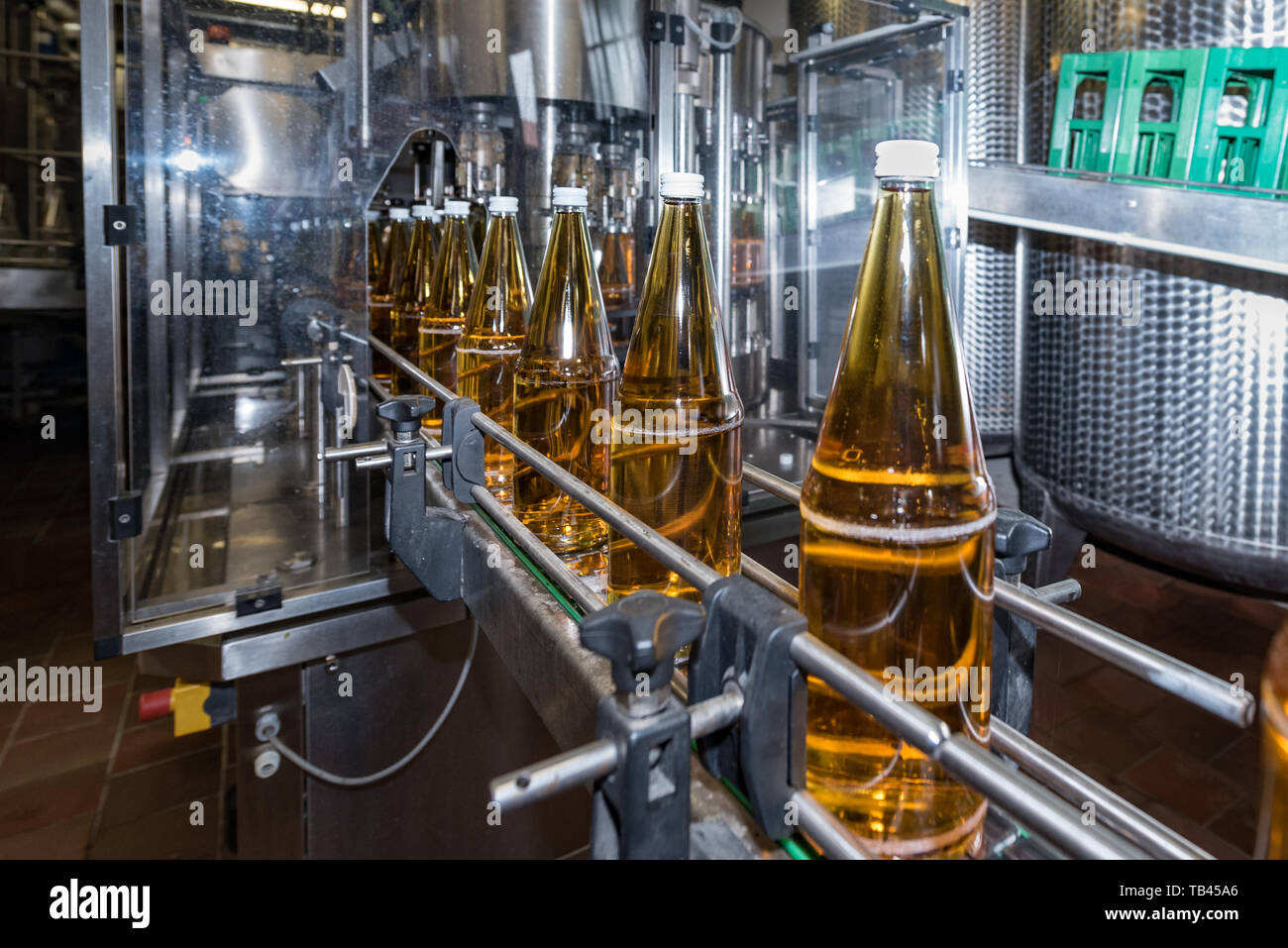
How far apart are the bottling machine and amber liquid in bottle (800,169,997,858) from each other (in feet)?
0.14

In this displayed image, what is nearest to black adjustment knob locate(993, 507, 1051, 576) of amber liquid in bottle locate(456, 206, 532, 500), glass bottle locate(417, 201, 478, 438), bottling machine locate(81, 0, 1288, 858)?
bottling machine locate(81, 0, 1288, 858)

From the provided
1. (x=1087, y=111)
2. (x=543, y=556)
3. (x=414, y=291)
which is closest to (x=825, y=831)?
(x=543, y=556)

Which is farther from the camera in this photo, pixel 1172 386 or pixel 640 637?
pixel 1172 386

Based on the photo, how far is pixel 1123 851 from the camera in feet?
0.83

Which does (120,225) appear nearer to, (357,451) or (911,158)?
(357,451)

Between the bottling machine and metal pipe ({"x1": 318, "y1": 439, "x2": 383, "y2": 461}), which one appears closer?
the bottling machine

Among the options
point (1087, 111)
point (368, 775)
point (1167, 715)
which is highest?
point (1087, 111)

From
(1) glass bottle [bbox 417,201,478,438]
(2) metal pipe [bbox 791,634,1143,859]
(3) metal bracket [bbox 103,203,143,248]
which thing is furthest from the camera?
(1) glass bottle [bbox 417,201,478,438]

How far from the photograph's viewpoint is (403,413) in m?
0.72

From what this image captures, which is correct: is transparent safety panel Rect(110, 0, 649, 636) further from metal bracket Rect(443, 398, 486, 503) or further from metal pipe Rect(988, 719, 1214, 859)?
metal pipe Rect(988, 719, 1214, 859)

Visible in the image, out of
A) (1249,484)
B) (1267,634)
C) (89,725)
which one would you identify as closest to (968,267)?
(1249,484)

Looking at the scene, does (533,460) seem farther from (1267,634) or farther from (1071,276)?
(1267,634)

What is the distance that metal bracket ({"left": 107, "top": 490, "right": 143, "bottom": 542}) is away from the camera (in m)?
0.99

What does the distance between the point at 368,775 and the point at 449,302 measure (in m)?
0.78
